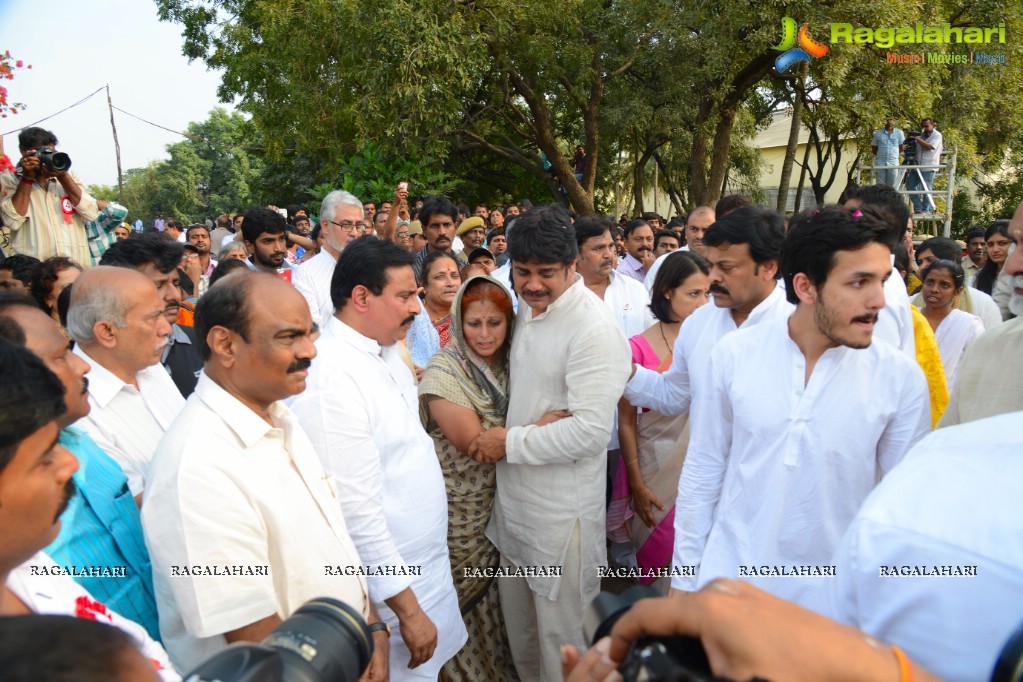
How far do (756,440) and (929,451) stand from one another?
1.29 meters

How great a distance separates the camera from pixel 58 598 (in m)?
1.43

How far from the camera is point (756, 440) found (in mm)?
2223

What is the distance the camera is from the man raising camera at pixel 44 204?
14.6 ft

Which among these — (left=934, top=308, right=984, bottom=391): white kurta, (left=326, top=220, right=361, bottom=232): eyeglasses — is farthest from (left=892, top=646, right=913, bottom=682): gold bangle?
(left=326, top=220, right=361, bottom=232): eyeglasses

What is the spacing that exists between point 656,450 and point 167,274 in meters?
2.58

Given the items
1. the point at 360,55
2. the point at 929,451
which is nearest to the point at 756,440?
the point at 929,451

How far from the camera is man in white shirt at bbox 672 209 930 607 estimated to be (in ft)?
6.91

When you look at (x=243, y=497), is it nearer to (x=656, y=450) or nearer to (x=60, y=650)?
(x=60, y=650)

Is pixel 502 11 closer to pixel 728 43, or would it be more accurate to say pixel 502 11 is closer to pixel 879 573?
pixel 728 43

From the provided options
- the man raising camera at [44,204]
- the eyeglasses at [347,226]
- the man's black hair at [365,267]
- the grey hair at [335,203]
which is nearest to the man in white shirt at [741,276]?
the man's black hair at [365,267]

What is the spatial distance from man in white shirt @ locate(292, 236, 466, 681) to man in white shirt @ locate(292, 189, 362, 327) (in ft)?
7.98

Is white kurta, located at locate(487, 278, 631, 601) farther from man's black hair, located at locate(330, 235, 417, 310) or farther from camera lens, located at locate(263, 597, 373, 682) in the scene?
camera lens, located at locate(263, 597, 373, 682)

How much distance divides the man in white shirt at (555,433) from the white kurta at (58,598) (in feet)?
4.77

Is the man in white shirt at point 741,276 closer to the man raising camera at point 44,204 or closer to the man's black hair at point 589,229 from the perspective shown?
the man's black hair at point 589,229
